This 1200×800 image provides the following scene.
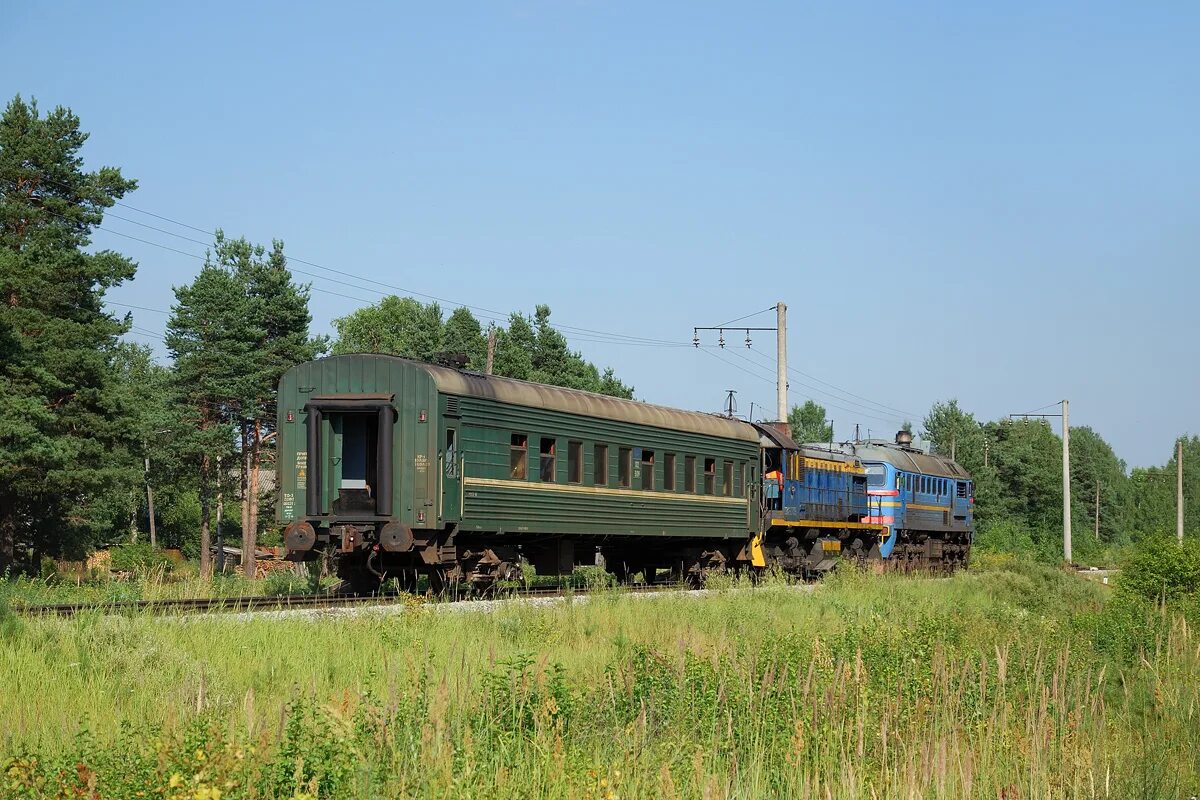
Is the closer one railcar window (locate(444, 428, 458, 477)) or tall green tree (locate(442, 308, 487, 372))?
railcar window (locate(444, 428, 458, 477))

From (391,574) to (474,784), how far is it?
15978 millimetres

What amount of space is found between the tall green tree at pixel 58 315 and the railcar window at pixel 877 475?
23.6 meters

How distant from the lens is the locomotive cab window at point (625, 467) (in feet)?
78.0

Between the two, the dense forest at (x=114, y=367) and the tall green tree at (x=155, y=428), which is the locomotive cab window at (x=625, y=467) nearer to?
the dense forest at (x=114, y=367)

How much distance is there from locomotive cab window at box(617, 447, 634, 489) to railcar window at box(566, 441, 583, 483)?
1.36 m

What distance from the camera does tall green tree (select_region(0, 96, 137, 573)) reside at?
129ft

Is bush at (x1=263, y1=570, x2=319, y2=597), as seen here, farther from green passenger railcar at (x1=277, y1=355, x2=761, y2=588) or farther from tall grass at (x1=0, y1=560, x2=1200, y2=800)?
tall grass at (x1=0, y1=560, x2=1200, y2=800)

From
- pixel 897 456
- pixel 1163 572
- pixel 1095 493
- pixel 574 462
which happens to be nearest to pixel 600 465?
pixel 574 462

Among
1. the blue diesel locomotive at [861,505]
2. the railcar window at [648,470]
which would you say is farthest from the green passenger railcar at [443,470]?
the blue diesel locomotive at [861,505]

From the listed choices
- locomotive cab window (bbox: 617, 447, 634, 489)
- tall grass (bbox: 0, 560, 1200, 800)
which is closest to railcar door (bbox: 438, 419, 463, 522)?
locomotive cab window (bbox: 617, 447, 634, 489)

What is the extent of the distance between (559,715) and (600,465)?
15.0 m

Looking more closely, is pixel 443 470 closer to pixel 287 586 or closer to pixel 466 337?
pixel 287 586

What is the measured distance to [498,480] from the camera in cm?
2033

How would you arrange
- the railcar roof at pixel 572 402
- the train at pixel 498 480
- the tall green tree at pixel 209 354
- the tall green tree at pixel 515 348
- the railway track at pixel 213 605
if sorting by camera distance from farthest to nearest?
the tall green tree at pixel 515 348
the tall green tree at pixel 209 354
the railcar roof at pixel 572 402
the train at pixel 498 480
the railway track at pixel 213 605
